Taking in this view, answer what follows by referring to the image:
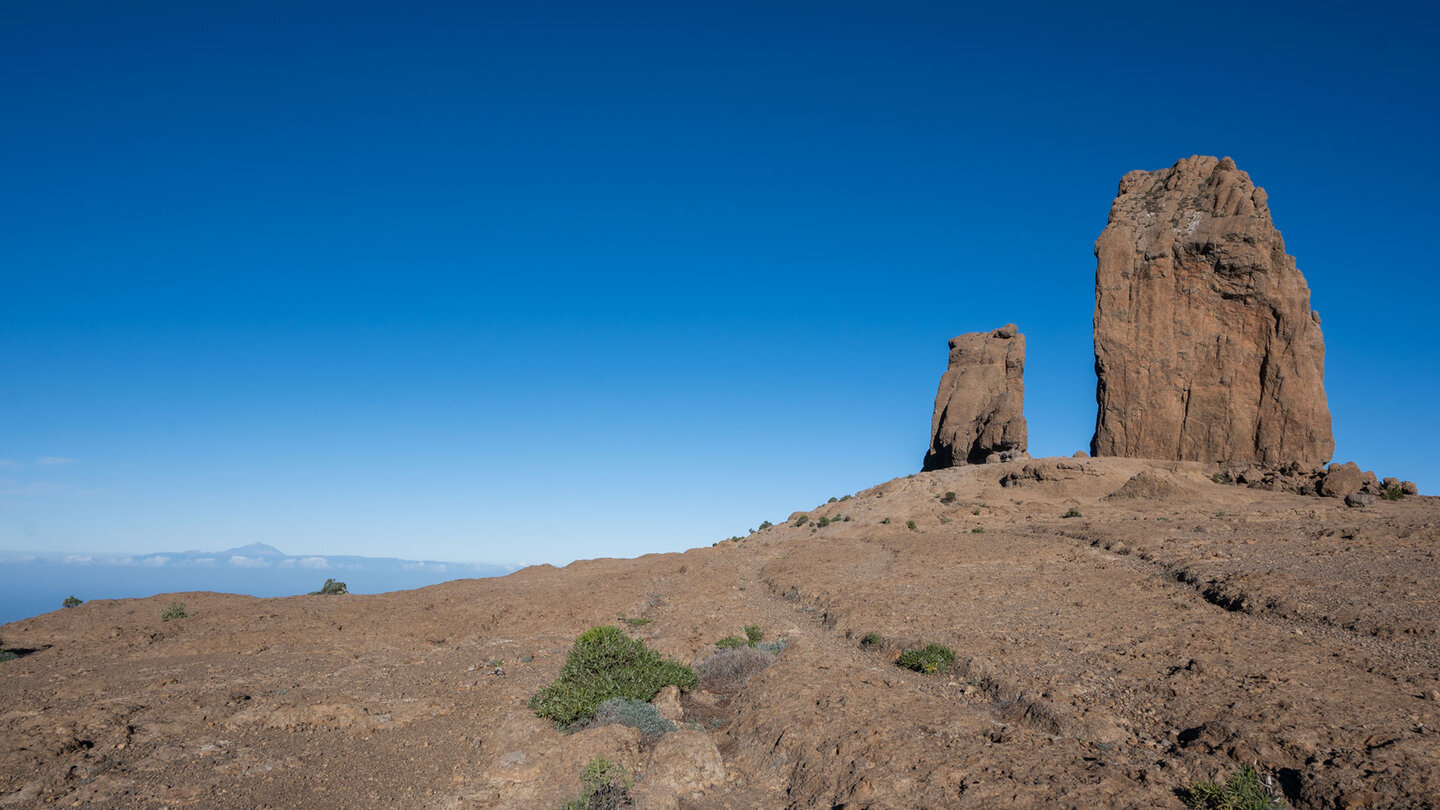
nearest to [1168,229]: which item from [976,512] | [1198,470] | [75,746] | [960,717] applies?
[1198,470]

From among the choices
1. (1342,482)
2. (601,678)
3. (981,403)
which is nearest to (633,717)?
(601,678)

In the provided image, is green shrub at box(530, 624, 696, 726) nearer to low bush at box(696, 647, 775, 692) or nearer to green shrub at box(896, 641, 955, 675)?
low bush at box(696, 647, 775, 692)

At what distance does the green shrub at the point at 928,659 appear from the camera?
13.0m

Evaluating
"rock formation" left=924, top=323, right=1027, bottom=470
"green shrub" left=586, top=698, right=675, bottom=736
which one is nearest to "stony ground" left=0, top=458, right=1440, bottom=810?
"green shrub" left=586, top=698, right=675, bottom=736

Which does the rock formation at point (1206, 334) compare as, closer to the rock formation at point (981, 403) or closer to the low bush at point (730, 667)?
the rock formation at point (981, 403)

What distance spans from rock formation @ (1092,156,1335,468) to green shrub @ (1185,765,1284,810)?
3667 centimetres

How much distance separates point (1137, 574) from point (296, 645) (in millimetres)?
20893

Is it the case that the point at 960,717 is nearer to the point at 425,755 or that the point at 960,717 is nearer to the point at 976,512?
the point at 425,755

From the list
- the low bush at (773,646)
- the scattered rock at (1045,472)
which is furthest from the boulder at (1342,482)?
the low bush at (773,646)

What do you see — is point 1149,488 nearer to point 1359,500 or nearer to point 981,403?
point 1359,500

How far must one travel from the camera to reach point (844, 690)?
37.2ft

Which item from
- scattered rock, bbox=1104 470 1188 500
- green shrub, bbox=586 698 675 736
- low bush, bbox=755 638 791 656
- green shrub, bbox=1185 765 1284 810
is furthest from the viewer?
scattered rock, bbox=1104 470 1188 500

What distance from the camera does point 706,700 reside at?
13.0 meters

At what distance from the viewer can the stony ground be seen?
7941 mm
